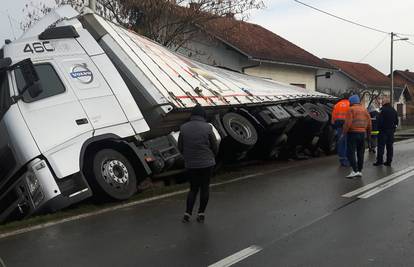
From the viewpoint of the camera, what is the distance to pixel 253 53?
25.6m

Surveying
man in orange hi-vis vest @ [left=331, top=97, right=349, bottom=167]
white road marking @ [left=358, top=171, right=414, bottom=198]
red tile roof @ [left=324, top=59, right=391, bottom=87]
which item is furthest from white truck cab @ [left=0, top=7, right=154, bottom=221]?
red tile roof @ [left=324, top=59, right=391, bottom=87]

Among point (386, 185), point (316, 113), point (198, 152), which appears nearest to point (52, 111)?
point (198, 152)

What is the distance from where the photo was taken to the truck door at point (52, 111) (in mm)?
7898

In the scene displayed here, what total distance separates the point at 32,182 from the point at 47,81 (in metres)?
1.73

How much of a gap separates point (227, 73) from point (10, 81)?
7.00 metres

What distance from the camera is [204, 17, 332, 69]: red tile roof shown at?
66.9ft

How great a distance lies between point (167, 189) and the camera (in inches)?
386

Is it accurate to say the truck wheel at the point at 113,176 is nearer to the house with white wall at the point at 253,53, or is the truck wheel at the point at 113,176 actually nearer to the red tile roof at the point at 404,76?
the house with white wall at the point at 253,53

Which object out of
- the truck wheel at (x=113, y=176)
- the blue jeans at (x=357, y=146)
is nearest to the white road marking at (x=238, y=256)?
the truck wheel at (x=113, y=176)

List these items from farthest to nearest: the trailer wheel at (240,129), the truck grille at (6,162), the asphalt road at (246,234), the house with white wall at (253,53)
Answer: the house with white wall at (253,53) → the trailer wheel at (240,129) → the truck grille at (6,162) → the asphalt road at (246,234)

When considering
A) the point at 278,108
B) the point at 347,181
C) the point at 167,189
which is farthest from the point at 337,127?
the point at 167,189

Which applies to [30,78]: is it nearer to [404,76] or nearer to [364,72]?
[364,72]

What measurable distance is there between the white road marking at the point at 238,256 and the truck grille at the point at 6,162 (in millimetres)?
3908

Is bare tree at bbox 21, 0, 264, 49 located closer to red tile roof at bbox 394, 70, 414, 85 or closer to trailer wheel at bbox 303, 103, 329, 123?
trailer wheel at bbox 303, 103, 329, 123
